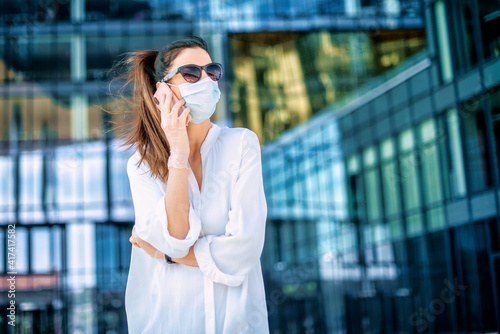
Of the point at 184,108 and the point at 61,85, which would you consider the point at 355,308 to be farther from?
the point at 184,108

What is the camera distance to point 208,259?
180 centimetres

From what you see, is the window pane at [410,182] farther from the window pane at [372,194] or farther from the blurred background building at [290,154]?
the window pane at [372,194]

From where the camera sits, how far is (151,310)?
6.13 feet

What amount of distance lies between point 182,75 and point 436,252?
19231mm

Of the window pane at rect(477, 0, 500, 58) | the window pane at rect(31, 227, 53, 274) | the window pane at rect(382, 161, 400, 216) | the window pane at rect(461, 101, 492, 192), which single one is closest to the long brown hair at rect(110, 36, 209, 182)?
the window pane at rect(477, 0, 500, 58)

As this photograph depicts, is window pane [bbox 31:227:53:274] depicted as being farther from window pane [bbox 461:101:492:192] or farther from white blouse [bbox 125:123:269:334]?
white blouse [bbox 125:123:269:334]

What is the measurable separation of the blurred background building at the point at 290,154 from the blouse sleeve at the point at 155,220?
1709cm

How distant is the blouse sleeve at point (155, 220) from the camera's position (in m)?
1.78

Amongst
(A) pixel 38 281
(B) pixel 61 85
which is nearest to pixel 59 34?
(B) pixel 61 85

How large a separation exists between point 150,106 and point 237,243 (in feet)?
1.73

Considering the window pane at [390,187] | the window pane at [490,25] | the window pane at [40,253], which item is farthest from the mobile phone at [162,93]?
the window pane at [40,253]

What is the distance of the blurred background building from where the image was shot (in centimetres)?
2050

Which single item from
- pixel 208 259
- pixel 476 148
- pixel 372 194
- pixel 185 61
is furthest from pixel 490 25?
pixel 208 259

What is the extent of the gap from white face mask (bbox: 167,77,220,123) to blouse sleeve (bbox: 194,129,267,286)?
0.26 meters
